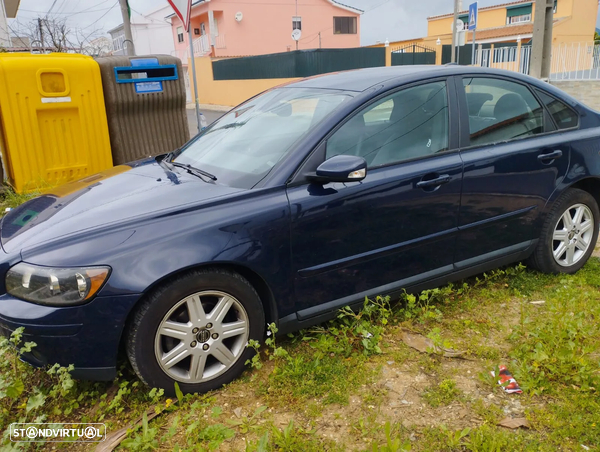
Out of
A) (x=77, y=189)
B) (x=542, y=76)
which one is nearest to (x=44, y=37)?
(x=542, y=76)

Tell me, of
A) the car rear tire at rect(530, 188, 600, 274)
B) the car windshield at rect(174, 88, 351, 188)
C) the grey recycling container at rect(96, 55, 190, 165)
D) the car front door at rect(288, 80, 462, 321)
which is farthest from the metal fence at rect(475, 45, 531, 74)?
the car windshield at rect(174, 88, 351, 188)

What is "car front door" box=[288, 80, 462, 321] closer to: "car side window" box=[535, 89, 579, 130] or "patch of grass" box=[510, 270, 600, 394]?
"patch of grass" box=[510, 270, 600, 394]

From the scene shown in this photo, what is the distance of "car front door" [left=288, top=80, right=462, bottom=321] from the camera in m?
2.90

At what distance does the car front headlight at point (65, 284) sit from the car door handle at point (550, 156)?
296 centimetres

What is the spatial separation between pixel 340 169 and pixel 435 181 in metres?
0.76

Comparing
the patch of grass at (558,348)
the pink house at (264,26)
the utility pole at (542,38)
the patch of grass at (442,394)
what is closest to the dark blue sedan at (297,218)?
the patch of grass at (558,348)

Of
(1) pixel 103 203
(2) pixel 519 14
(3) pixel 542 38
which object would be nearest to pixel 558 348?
(1) pixel 103 203

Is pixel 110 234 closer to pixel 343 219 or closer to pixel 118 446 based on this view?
pixel 118 446

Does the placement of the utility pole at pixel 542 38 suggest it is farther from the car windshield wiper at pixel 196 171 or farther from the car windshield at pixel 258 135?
the car windshield wiper at pixel 196 171

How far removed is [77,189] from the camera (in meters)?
3.30

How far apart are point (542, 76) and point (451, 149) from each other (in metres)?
9.05

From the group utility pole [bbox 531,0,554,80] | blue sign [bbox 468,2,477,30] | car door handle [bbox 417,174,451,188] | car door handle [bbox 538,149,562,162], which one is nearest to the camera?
car door handle [bbox 417,174,451,188]

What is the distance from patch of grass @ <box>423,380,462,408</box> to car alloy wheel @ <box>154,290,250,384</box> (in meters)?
0.99

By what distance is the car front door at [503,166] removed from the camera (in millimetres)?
3457
